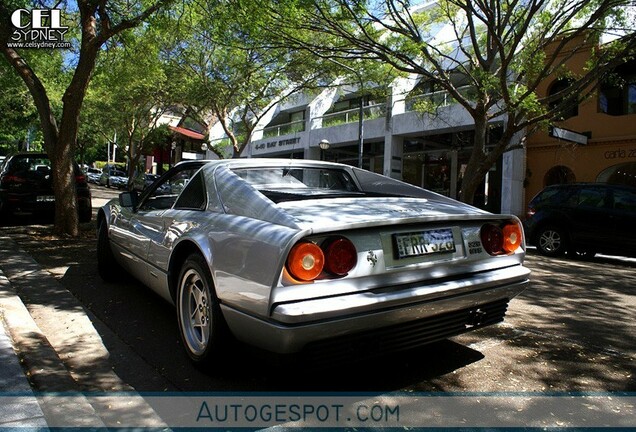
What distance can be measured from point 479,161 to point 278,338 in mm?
10489

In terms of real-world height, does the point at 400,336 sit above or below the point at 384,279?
below

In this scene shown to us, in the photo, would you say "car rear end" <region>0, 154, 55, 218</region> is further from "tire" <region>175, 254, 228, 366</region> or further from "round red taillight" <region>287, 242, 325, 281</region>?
"round red taillight" <region>287, 242, 325, 281</region>

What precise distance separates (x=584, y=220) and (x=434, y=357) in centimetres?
776

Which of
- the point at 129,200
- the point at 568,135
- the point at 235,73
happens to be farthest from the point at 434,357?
the point at 235,73

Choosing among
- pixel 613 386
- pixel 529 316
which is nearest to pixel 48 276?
pixel 529 316

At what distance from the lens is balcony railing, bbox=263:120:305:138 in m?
28.7

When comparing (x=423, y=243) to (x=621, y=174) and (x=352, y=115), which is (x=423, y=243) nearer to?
(x=621, y=174)

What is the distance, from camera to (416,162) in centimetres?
2366

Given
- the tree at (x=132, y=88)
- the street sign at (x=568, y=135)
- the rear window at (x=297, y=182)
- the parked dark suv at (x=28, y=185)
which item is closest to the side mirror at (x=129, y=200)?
the rear window at (x=297, y=182)

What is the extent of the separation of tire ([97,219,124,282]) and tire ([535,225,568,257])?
8.59 meters

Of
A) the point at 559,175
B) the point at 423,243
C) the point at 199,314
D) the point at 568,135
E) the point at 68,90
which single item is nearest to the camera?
the point at 423,243

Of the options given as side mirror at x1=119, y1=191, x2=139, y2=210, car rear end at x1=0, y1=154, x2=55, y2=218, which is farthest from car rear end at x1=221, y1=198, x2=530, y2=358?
car rear end at x1=0, y1=154, x2=55, y2=218

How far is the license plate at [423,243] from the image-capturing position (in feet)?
9.14

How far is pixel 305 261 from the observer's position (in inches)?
98.5
